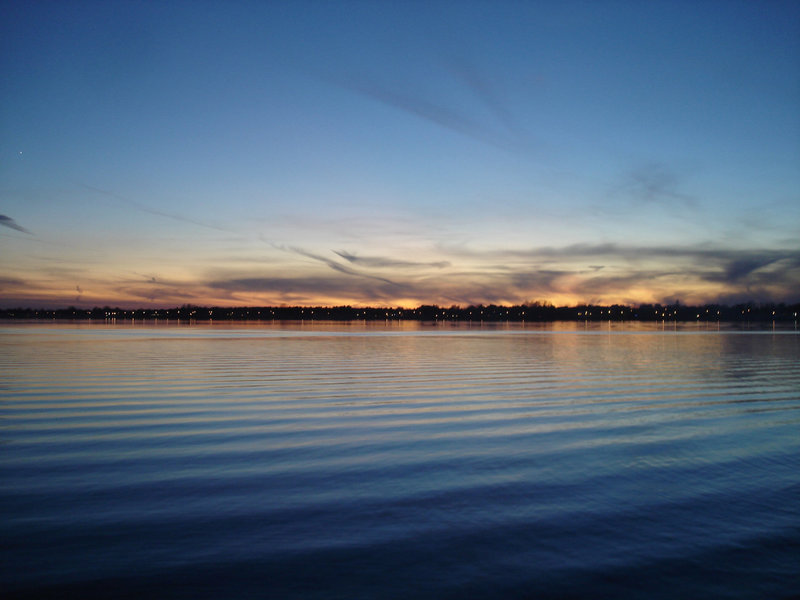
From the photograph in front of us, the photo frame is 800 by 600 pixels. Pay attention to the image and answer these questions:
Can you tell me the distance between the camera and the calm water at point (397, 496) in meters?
5.90

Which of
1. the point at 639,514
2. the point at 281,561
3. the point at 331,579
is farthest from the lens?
the point at 639,514

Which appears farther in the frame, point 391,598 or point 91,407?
point 91,407

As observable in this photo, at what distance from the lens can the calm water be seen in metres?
5.90

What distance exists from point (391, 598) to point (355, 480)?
399 centimetres

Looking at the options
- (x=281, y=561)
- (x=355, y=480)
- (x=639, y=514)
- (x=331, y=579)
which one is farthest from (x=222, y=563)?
(x=639, y=514)

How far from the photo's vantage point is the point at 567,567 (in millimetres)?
6137

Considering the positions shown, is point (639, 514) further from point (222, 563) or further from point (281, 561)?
point (222, 563)

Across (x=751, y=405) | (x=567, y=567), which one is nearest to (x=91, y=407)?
(x=567, y=567)

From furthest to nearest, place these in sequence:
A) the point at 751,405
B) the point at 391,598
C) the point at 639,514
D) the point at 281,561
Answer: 1. the point at 751,405
2. the point at 639,514
3. the point at 281,561
4. the point at 391,598

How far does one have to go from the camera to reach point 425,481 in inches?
367

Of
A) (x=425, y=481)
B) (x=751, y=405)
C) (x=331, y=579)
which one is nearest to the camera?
(x=331, y=579)

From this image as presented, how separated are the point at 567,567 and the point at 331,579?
2.63m

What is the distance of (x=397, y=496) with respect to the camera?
8531 millimetres

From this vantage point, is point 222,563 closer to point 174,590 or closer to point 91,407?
point 174,590
